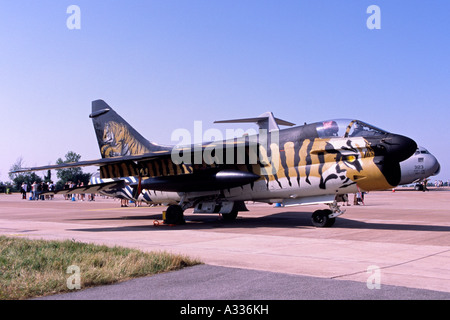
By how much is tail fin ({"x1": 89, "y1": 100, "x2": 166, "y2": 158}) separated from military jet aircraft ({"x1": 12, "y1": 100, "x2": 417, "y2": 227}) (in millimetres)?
1370

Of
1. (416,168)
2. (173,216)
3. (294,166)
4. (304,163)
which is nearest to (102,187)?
(173,216)

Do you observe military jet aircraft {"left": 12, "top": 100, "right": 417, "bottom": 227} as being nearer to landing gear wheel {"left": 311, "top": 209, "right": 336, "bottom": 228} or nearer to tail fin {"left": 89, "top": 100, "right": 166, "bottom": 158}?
landing gear wheel {"left": 311, "top": 209, "right": 336, "bottom": 228}

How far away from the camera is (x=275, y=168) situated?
1398 cm

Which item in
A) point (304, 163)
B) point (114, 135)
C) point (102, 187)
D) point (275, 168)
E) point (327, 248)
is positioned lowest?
point (327, 248)

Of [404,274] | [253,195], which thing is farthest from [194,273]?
[253,195]

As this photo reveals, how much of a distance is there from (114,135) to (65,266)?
42.3 feet

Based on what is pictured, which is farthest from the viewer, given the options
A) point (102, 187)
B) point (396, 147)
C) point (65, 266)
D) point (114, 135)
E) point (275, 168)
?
point (114, 135)

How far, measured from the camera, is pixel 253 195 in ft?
48.5

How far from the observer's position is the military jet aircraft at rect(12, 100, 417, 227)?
12070 mm

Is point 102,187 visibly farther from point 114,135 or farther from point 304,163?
point 304,163

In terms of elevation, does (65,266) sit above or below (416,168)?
below

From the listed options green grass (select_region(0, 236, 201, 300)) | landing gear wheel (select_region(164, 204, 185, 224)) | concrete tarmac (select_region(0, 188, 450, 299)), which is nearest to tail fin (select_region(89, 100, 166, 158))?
landing gear wheel (select_region(164, 204, 185, 224))
